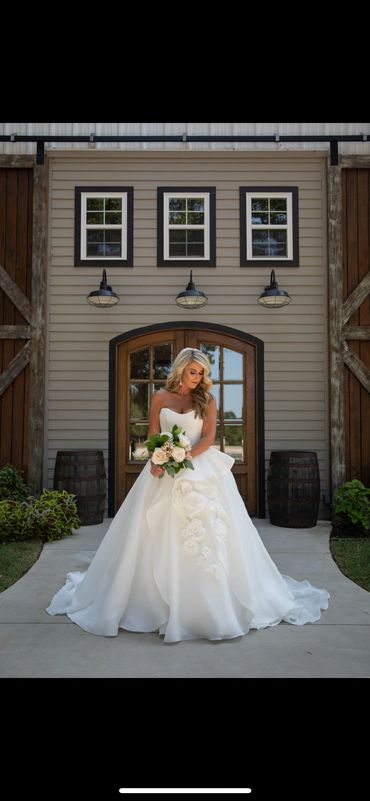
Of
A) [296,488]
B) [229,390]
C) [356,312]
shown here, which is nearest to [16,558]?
[296,488]

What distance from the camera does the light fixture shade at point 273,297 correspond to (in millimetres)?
6945

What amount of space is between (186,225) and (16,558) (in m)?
4.76

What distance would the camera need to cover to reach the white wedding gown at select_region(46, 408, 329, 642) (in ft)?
10.8

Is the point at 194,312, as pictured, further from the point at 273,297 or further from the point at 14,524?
the point at 14,524

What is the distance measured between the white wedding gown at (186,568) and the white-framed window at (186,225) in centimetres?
420

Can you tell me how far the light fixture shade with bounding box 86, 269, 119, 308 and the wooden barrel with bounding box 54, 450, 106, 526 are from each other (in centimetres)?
189

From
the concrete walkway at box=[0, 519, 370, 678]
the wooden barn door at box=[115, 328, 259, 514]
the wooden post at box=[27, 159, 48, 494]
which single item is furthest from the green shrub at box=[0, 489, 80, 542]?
the concrete walkway at box=[0, 519, 370, 678]

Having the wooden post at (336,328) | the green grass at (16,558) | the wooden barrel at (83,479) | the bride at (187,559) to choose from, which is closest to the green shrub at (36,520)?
the green grass at (16,558)

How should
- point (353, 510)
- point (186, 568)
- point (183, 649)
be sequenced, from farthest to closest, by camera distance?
point (353, 510)
point (186, 568)
point (183, 649)

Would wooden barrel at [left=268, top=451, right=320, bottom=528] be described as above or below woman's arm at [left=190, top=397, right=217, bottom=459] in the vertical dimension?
below

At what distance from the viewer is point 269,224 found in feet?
24.6

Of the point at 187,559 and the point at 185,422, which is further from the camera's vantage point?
the point at 185,422

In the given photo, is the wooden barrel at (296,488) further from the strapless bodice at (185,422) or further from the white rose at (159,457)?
the white rose at (159,457)

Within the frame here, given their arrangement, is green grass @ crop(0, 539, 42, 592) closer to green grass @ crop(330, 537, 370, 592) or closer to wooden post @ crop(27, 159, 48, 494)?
wooden post @ crop(27, 159, 48, 494)
